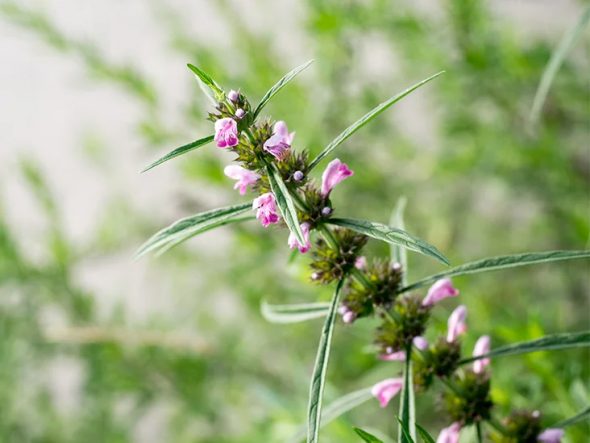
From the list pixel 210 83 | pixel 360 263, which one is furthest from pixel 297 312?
pixel 210 83

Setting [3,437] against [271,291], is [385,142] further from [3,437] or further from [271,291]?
[3,437]

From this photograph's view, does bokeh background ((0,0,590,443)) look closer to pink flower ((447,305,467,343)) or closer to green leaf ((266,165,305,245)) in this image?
pink flower ((447,305,467,343))

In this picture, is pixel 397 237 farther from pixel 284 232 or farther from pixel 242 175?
pixel 284 232

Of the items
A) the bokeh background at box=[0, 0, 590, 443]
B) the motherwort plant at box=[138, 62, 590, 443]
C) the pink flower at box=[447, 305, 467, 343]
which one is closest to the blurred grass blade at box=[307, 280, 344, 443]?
the motherwort plant at box=[138, 62, 590, 443]

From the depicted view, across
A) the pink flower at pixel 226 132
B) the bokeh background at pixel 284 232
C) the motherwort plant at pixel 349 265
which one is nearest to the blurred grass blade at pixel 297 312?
the motherwort plant at pixel 349 265

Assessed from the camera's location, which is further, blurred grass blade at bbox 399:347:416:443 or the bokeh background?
the bokeh background

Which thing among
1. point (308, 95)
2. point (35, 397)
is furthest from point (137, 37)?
point (35, 397)
